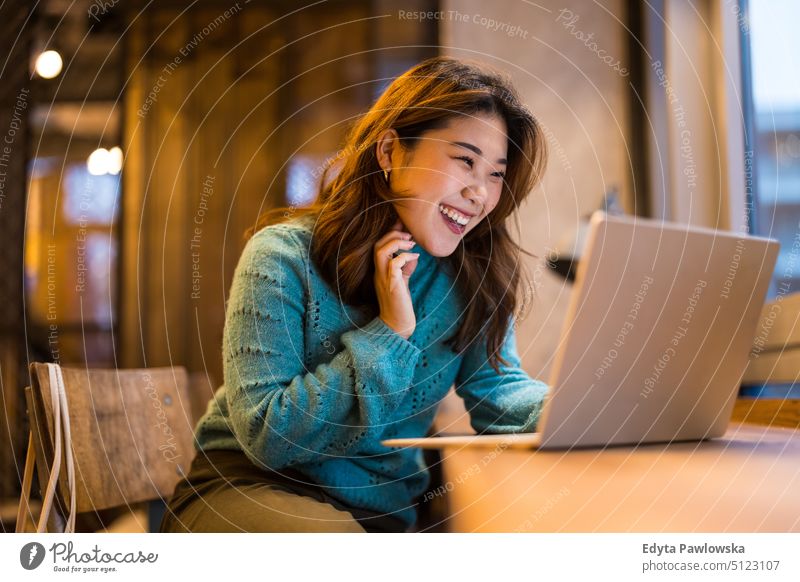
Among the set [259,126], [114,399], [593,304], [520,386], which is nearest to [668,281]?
[593,304]

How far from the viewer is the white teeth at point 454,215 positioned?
72 centimetres

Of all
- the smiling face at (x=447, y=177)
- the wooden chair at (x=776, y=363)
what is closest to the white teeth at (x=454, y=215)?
the smiling face at (x=447, y=177)

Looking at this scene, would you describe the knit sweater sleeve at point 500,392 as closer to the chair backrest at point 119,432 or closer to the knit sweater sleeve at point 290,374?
the knit sweater sleeve at point 290,374

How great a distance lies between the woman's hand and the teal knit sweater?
12 mm

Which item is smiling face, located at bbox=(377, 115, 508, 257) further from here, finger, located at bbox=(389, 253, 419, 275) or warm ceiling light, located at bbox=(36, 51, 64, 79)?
warm ceiling light, located at bbox=(36, 51, 64, 79)

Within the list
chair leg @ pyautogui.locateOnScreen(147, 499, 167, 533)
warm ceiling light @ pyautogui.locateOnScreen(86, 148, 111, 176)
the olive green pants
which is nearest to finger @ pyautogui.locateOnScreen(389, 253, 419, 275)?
the olive green pants

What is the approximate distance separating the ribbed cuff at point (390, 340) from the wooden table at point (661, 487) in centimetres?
12

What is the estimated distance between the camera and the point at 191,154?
5.51 feet

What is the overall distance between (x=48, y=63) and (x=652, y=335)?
5.30ft

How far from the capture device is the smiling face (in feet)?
2.27

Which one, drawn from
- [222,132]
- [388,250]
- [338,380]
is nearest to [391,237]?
[388,250]
